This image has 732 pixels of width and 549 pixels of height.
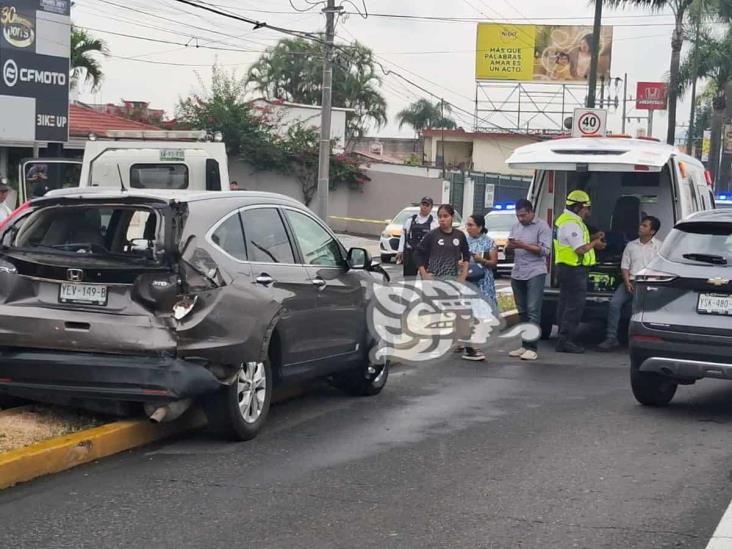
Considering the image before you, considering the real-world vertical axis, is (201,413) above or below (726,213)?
below

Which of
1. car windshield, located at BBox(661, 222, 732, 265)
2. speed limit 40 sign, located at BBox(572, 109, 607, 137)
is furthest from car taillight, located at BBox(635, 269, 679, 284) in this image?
speed limit 40 sign, located at BBox(572, 109, 607, 137)

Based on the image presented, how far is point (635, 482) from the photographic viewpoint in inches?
261

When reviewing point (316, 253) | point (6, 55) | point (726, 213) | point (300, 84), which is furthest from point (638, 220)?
point (300, 84)

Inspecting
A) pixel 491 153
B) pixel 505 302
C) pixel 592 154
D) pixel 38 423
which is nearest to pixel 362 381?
pixel 38 423

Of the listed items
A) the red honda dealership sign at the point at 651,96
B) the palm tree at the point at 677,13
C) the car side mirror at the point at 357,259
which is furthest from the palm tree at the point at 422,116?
the car side mirror at the point at 357,259

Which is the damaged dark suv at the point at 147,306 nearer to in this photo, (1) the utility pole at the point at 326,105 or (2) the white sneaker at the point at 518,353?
(2) the white sneaker at the point at 518,353

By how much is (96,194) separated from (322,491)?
8.64 ft

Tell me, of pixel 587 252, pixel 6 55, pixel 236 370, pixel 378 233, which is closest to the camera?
pixel 236 370

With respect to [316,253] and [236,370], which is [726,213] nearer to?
[316,253]

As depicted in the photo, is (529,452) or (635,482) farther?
(529,452)

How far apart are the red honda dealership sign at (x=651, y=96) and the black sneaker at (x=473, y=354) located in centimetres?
3930

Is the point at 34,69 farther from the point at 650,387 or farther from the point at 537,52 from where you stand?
the point at 537,52

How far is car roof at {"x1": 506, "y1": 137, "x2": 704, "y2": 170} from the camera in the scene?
12.2 meters

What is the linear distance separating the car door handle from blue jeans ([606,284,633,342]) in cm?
648
